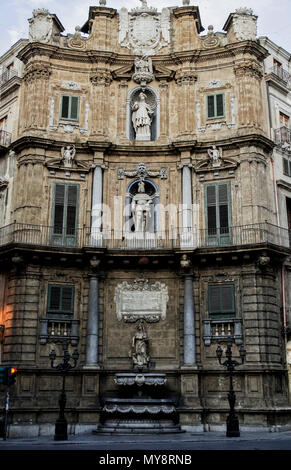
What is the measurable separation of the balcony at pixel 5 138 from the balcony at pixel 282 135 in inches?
504

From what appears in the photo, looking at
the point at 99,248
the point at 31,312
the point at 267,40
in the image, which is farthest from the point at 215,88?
the point at 31,312

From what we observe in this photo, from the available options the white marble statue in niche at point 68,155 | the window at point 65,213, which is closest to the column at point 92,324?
the window at point 65,213

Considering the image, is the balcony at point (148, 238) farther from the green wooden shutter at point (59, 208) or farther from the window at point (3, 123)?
the window at point (3, 123)

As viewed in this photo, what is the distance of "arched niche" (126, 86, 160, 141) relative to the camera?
2708 centimetres

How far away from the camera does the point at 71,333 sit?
23.8 m

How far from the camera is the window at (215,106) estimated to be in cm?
2627

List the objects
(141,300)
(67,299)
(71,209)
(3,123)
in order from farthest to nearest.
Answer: (3,123) → (71,209) → (141,300) → (67,299)

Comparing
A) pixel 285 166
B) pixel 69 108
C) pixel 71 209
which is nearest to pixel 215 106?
pixel 285 166

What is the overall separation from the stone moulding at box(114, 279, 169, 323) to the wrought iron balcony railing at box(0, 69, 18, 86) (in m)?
12.2

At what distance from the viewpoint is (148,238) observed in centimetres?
2519

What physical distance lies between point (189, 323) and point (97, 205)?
6.65 meters

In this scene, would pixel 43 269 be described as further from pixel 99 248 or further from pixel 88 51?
pixel 88 51

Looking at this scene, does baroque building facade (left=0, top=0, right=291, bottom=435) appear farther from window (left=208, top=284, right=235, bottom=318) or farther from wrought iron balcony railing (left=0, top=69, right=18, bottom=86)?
wrought iron balcony railing (left=0, top=69, right=18, bottom=86)

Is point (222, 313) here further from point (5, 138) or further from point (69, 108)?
point (5, 138)
